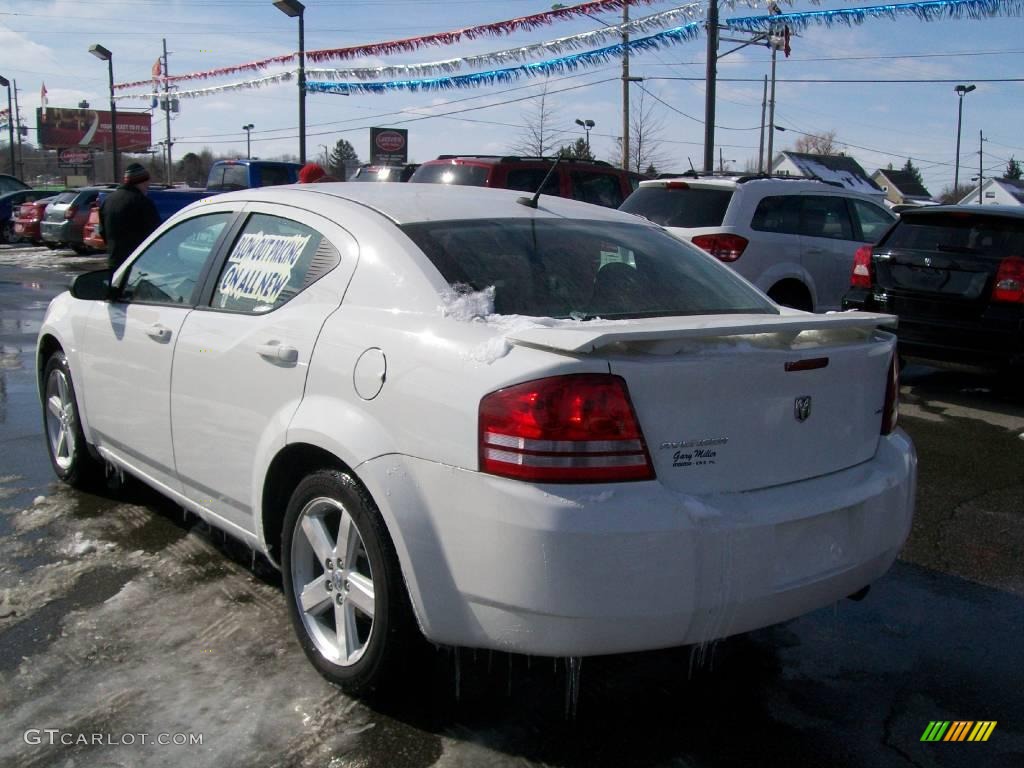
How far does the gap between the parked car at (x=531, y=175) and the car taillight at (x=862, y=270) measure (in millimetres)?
4331

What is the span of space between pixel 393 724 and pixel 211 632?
3.07 feet

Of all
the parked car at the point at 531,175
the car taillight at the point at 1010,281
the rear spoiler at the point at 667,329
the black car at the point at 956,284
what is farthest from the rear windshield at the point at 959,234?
the rear spoiler at the point at 667,329

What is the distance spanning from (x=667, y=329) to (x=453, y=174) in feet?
34.0

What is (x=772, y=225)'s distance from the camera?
9273 mm

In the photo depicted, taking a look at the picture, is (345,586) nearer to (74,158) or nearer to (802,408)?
(802,408)

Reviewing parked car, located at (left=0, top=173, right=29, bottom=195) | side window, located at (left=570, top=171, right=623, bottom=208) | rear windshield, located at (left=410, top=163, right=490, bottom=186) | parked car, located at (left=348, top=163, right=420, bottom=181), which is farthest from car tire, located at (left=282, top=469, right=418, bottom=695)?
parked car, located at (left=0, top=173, right=29, bottom=195)

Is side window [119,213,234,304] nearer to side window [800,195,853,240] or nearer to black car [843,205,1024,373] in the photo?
black car [843,205,1024,373]

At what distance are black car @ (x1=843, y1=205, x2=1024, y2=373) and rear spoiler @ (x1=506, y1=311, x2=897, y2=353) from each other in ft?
15.5

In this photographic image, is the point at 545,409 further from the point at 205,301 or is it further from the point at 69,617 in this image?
the point at 69,617

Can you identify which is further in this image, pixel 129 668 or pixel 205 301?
pixel 205 301

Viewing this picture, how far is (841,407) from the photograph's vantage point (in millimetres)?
3064

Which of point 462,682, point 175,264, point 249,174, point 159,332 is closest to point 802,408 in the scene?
point 462,682

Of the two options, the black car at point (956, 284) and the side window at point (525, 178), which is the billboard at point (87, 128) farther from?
the black car at point (956, 284)

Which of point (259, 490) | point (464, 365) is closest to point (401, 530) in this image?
point (464, 365)
